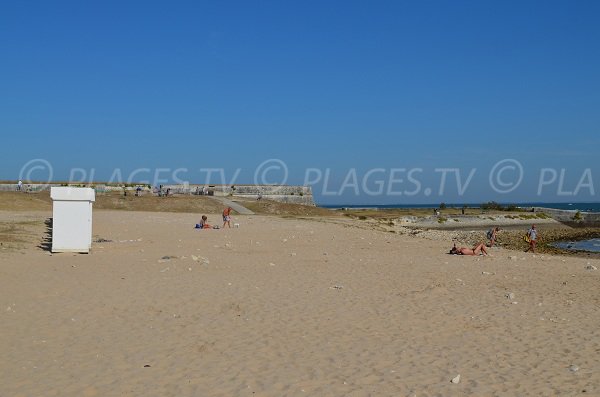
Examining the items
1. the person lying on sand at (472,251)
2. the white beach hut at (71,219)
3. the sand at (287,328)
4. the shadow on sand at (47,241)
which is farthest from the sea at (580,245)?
the shadow on sand at (47,241)

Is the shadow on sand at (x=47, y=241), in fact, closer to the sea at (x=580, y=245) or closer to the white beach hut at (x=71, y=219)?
the white beach hut at (x=71, y=219)

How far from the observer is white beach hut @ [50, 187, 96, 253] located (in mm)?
17766

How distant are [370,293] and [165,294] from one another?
419cm

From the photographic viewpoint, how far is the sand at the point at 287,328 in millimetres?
6859

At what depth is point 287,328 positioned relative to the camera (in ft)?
30.9

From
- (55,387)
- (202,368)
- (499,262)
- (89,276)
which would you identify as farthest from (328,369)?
(499,262)

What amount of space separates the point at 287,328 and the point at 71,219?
1073cm

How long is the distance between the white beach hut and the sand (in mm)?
652

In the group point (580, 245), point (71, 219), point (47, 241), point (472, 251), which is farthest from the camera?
point (580, 245)

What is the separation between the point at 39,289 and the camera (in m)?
11.9

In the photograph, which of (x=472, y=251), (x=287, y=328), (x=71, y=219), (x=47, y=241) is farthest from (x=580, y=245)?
(x=287, y=328)

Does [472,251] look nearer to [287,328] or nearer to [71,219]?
[71,219]

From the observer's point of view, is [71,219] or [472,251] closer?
[71,219]

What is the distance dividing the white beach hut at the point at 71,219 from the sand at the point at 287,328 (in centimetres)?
65
